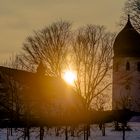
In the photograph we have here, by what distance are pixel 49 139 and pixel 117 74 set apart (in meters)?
29.1

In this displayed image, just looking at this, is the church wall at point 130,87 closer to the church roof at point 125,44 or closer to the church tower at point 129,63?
the church tower at point 129,63

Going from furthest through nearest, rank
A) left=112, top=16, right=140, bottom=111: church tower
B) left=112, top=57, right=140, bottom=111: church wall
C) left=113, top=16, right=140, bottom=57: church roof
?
left=113, top=16, right=140, bottom=57: church roof
left=112, top=16, right=140, bottom=111: church tower
left=112, top=57, right=140, bottom=111: church wall

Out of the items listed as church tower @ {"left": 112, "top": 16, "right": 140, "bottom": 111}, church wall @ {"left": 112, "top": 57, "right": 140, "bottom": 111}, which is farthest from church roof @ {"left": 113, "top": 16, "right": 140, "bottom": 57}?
church wall @ {"left": 112, "top": 57, "right": 140, "bottom": 111}

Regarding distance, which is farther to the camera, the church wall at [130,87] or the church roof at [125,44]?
the church roof at [125,44]

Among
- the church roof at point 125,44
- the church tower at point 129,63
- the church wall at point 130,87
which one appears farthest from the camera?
the church roof at point 125,44

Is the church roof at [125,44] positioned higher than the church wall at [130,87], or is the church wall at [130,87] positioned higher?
the church roof at [125,44]

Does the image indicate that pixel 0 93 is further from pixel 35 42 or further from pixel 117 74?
pixel 117 74


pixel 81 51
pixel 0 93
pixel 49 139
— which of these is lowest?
pixel 49 139

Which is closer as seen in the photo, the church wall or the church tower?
the church wall

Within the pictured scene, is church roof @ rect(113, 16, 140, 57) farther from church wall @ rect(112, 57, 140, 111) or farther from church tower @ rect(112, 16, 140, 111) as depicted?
church wall @ rect(112, 57, 140, 111)

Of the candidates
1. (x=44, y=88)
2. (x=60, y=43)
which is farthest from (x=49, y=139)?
(x=44, y=88)

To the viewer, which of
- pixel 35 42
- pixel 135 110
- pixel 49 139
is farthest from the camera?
pixel 135 110

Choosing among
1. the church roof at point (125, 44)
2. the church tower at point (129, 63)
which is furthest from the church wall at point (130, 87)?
the church roof at point (125, 44)

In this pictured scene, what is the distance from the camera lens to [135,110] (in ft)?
243
